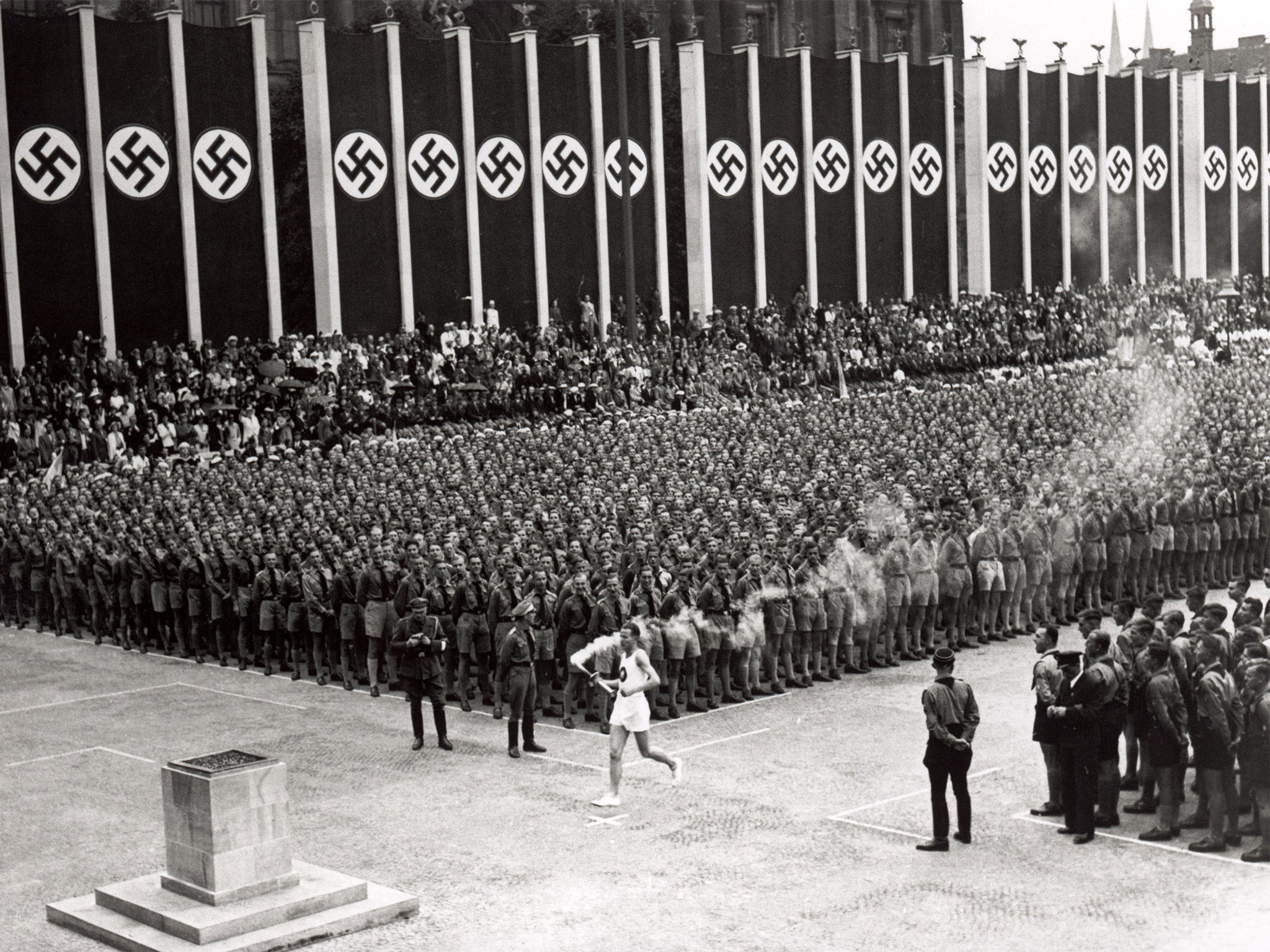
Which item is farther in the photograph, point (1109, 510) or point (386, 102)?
point (386, 102)

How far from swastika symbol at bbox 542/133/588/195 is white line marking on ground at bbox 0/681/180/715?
31.4m

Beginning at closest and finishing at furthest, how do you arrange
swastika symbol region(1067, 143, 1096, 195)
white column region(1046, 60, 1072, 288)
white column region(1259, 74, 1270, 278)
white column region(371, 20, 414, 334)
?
white column region(371, 20, 414, 334) → white column region(1046, 60, 1072, 288) → swastika symbol region(1067, 143, 1096, 195) → white column region(1259, 74, 1270, 278)

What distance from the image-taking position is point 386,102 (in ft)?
162

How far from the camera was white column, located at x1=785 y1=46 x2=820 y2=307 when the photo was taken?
56.5 metres

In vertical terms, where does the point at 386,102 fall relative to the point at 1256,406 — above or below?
above

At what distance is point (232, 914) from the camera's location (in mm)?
13164

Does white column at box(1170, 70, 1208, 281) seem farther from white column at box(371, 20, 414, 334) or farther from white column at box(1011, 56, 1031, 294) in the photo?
white column at box(371, 20, 414, 334)

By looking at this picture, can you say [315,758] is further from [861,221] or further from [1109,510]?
[861,221]

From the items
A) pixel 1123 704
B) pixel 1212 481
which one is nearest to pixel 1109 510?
pixel 1212 481

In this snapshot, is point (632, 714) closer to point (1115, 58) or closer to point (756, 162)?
point (756, 162)

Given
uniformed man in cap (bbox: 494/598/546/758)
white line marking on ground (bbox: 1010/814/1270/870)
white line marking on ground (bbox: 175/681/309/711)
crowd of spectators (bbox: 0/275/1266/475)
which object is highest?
crowd of spectators (bbox: 0/275/1266/475)

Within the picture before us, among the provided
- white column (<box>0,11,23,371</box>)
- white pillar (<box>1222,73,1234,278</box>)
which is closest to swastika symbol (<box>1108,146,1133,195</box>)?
white pillar (<box>1222,73,1234,278</box>)

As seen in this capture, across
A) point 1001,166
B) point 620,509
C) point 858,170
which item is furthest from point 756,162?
point 620,509

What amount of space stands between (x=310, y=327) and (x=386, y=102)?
6781 mm
